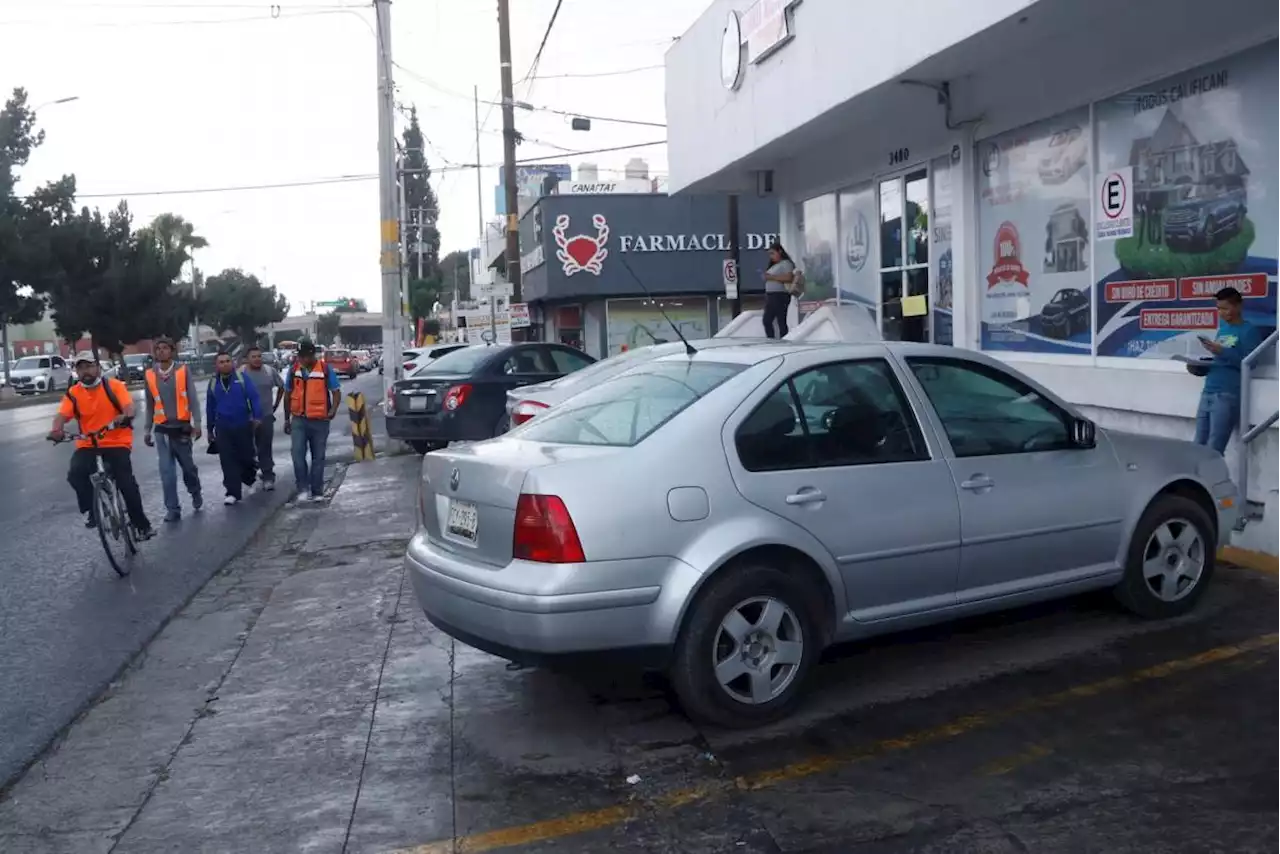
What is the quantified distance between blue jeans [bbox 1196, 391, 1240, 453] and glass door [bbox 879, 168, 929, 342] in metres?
5.05

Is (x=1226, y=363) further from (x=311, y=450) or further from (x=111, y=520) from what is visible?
(x=311, y=450)

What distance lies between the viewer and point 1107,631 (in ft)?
20.7

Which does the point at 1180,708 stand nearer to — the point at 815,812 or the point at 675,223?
the point at 815,812

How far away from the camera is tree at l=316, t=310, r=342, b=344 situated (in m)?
131

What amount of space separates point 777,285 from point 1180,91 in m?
7.09

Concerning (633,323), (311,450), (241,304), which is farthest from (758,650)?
(241,304)

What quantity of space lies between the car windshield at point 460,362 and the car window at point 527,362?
10.7 inches

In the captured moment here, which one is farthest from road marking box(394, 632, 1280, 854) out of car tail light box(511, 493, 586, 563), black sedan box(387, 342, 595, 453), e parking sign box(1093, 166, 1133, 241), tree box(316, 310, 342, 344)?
tree box(316, 310, 342, 344)

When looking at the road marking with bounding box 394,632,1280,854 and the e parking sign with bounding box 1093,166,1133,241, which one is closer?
the road marking with bounding box 394,632,1280,854

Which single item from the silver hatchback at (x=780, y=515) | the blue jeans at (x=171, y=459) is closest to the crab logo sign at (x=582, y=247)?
the blue jeans at (x=171, y=459)

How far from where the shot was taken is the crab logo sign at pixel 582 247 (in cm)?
3167

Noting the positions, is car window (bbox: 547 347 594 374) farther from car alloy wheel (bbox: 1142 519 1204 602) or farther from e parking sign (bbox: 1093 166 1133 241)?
car alloy wheel (bbox: 1142 519 1204 602)

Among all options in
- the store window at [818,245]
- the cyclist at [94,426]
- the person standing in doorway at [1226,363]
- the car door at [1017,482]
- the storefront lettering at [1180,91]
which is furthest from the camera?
the store window at [818,245]

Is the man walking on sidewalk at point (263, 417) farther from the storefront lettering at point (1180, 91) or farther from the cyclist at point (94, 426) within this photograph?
the storefront lettering at point (1180, 91)
